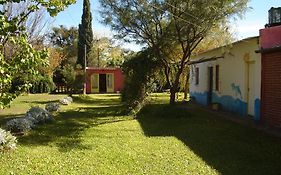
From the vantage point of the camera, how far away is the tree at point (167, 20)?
15375mm

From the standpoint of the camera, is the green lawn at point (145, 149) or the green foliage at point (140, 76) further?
the green foliage at point (140, 76)

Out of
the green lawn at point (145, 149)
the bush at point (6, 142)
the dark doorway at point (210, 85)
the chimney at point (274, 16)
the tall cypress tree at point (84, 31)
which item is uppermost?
the tall cypress tree at point (84, 31)

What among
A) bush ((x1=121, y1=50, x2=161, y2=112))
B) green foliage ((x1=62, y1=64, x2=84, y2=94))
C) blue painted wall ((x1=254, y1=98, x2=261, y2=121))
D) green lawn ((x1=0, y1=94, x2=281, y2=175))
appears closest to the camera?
green lawn ((x1=0, y1=94, x2=281, y2=175))

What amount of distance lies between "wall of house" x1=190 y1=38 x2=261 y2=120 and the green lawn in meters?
1.67

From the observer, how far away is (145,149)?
29.8ft

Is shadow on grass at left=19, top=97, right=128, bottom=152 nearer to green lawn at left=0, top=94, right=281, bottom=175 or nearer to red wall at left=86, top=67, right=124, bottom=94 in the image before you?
green lawn at left=0, top=94, right=281, bottom=175

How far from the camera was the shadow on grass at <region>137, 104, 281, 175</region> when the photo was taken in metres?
7.51

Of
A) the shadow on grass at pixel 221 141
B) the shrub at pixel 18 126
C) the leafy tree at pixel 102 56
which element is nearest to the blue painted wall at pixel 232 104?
the shadow on grass at pixel 221 141

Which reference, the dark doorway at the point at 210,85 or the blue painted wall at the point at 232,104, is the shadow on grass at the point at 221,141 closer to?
the blue painted wall at the point at 232,104

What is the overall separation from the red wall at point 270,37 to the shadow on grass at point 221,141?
271 cm

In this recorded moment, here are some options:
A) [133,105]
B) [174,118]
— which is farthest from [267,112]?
[133,105]

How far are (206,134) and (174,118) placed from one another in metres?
4.26

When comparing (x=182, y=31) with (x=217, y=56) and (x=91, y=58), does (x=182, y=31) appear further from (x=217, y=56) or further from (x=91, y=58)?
(x=91, y=58)

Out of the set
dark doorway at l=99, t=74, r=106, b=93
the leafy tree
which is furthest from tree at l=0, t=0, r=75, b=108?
the leafy tree
